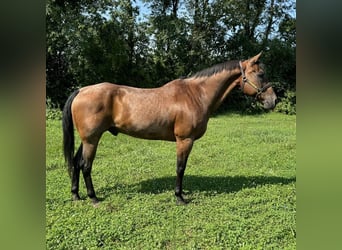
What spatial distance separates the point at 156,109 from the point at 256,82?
1.52m

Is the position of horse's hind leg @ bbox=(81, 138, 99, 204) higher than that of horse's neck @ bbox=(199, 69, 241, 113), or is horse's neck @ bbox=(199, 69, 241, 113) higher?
horse's neck @ bbox=(199, 69, 241, 113)

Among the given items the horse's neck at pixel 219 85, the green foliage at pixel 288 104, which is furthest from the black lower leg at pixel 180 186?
the green foliage at pixel 288 104

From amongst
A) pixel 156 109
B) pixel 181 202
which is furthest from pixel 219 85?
pixel 181 202

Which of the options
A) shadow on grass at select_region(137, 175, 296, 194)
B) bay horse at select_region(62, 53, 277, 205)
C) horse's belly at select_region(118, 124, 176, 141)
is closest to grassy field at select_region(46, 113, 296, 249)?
shadow on grass at select_region(137, 175, 296, 194)

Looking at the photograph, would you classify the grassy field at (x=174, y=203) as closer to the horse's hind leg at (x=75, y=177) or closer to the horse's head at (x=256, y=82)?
the horse's hind leg at (x=75, y=177)

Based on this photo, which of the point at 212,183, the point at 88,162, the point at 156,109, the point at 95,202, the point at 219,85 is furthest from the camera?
the point at 212,183

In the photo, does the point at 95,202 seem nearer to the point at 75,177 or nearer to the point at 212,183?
the point at 75,177

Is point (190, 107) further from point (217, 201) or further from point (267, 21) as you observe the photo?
point (267, 21)

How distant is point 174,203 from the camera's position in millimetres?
4621

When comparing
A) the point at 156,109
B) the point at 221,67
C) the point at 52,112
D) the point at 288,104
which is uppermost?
the point at 221,67

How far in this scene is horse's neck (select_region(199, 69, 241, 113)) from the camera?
496 centimetres

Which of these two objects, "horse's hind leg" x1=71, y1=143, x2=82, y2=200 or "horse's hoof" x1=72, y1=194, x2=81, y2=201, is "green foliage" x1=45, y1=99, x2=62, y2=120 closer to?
"horse's hind leg" x1=71, y1=143, x2=82, y2=200

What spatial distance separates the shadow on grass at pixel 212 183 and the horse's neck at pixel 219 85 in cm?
129
